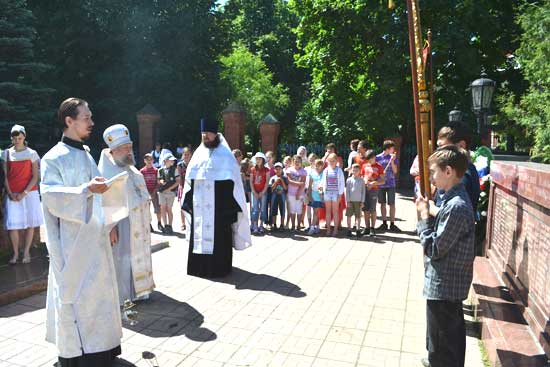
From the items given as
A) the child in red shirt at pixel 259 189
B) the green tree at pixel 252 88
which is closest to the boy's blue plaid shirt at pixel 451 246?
the child in red shirt at pixel 259 189

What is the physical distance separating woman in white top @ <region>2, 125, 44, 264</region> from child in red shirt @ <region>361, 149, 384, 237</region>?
20.7ft

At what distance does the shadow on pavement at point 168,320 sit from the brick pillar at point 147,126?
16.4m

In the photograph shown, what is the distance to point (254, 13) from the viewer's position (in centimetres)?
4478

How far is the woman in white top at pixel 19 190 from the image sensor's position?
6.96 m

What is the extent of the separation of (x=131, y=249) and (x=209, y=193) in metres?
1.70

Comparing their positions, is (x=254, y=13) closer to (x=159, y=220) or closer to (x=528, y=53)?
(x=528, y=53)

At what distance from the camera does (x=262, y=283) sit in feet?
20.9

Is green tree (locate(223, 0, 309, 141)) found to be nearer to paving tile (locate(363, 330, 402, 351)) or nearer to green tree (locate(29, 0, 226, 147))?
green tree (locate(29, 0, 226, 147))

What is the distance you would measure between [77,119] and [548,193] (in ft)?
12.6

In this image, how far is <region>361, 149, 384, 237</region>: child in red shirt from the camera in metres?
9.70

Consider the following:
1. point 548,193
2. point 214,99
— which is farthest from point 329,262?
point 214,99

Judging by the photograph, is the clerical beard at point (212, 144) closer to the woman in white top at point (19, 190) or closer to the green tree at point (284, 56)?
the woman in white top at point (19, 190)

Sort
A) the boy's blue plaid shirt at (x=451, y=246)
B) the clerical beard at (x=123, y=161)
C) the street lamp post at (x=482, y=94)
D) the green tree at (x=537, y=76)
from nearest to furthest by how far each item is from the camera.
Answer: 1. the boy's blue plaid shirt at (x=451, y=246)
2. the clerical beard at (x=123, y=161)
3. the street lamp post at (x=482, y=94)
4. the green tree at (x=537, y=76)

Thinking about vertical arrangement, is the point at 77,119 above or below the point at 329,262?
above
